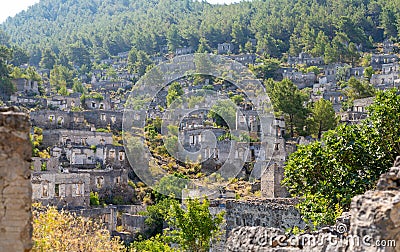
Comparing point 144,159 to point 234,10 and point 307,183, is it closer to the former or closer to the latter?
point 307,183

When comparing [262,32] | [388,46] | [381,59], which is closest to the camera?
[381,59]

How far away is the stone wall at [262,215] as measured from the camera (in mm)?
21875

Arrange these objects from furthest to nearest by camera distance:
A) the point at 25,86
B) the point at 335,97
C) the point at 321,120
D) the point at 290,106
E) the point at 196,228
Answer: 1. the point at 335,97
2. the point at 25,86
3. the point at 290,106
4. the point at 321,120
5. the point at 196,228

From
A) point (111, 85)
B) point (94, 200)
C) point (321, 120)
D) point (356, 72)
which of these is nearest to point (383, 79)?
point (356, 72)

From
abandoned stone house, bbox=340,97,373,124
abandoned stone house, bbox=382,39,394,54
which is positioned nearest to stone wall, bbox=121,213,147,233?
abandoned stone house, bbox=340,97,373,124

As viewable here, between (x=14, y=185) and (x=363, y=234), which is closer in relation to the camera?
(x=363, y=234)

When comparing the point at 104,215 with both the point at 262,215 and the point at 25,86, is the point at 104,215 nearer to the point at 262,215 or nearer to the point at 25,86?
the point at 262,215

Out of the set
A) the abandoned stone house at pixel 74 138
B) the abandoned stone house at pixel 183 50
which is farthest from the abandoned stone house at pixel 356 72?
the abandoned stone house at pixel 74 138

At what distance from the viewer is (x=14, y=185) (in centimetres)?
804

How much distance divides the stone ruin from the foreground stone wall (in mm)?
2928

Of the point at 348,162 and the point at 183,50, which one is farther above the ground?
the point at 183,50

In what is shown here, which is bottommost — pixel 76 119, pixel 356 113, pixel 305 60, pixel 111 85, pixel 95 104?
pixel 76 119

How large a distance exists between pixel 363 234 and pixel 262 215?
14.8 metres

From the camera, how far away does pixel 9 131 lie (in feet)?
26.5
